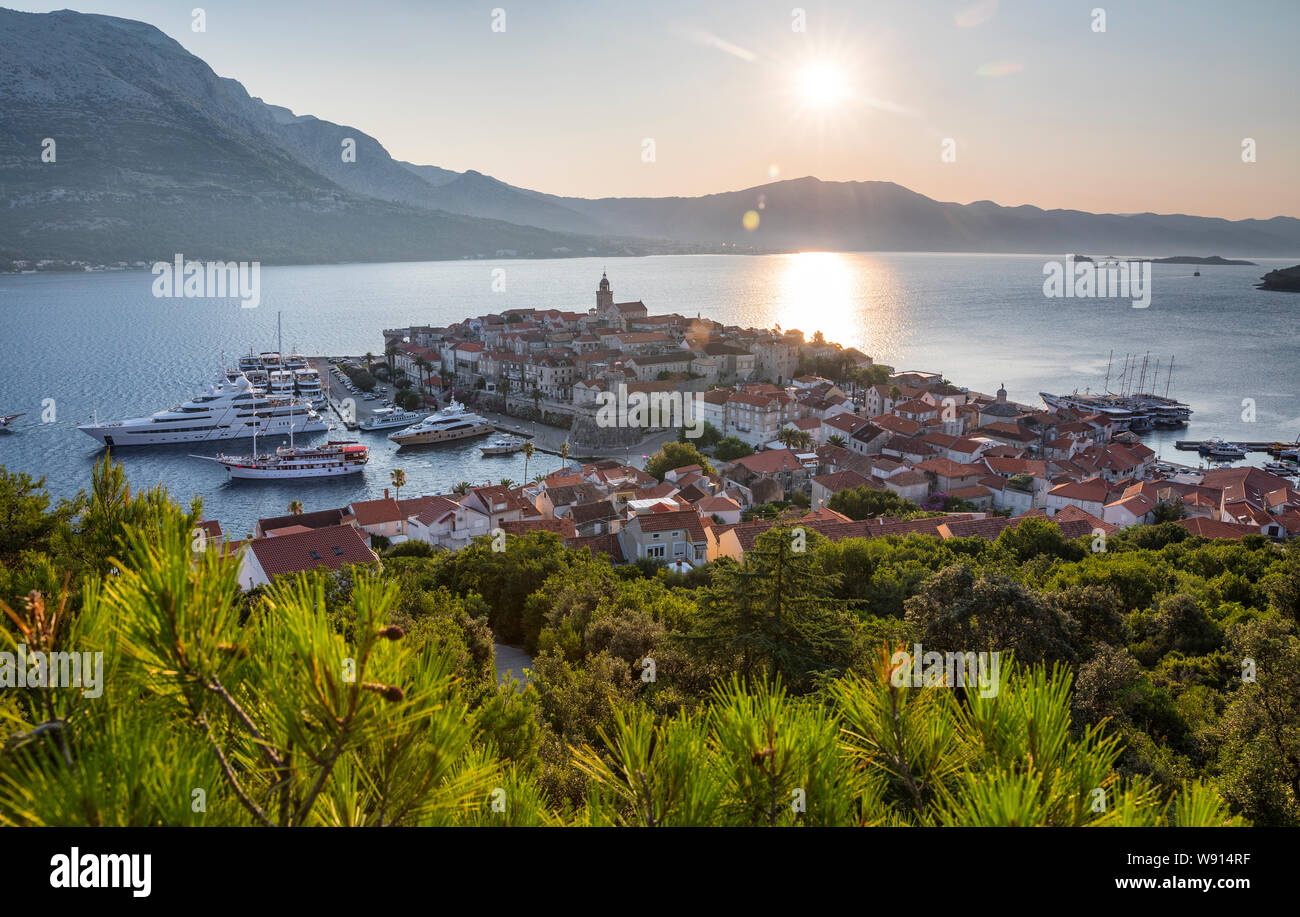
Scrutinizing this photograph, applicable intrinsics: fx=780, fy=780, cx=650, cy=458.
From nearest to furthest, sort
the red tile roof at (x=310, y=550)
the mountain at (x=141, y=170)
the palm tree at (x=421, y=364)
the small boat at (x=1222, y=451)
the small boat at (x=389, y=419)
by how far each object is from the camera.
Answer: the red tile roof at (x=310, y=550)
the small boat at (x=1222, y=451)
the small boat at (x=389, y=419)
the palm tree at (x=421, y=364)
the mountain at (x=141, y=170)

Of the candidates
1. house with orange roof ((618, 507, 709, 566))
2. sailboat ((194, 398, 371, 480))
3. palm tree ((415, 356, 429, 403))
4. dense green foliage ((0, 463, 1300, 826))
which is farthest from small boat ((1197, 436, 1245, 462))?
palm tree ((415, 356, 429, 403))

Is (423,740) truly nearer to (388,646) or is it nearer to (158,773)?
(388,646)

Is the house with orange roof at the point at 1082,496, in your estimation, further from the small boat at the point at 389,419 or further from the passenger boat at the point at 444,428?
the small boat at the point at 389,419

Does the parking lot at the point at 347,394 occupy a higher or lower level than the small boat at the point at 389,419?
higher

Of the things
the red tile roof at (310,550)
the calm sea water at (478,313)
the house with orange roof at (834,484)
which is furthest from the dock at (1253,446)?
the red tile roof at (310,550)

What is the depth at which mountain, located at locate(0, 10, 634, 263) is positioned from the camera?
125625 millimetres

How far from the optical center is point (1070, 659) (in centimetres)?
977

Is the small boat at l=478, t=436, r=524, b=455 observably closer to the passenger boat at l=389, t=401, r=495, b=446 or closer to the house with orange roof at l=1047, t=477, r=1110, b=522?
the passenger boat at l=389, t=401, r=495, b=446

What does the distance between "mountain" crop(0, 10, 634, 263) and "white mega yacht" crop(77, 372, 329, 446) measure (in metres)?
99.6

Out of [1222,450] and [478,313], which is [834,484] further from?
[478,313]

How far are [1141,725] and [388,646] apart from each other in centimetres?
981

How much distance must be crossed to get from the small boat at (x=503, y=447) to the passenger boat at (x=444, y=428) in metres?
2.07

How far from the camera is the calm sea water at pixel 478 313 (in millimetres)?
36438

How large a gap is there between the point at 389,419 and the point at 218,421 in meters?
8.55
